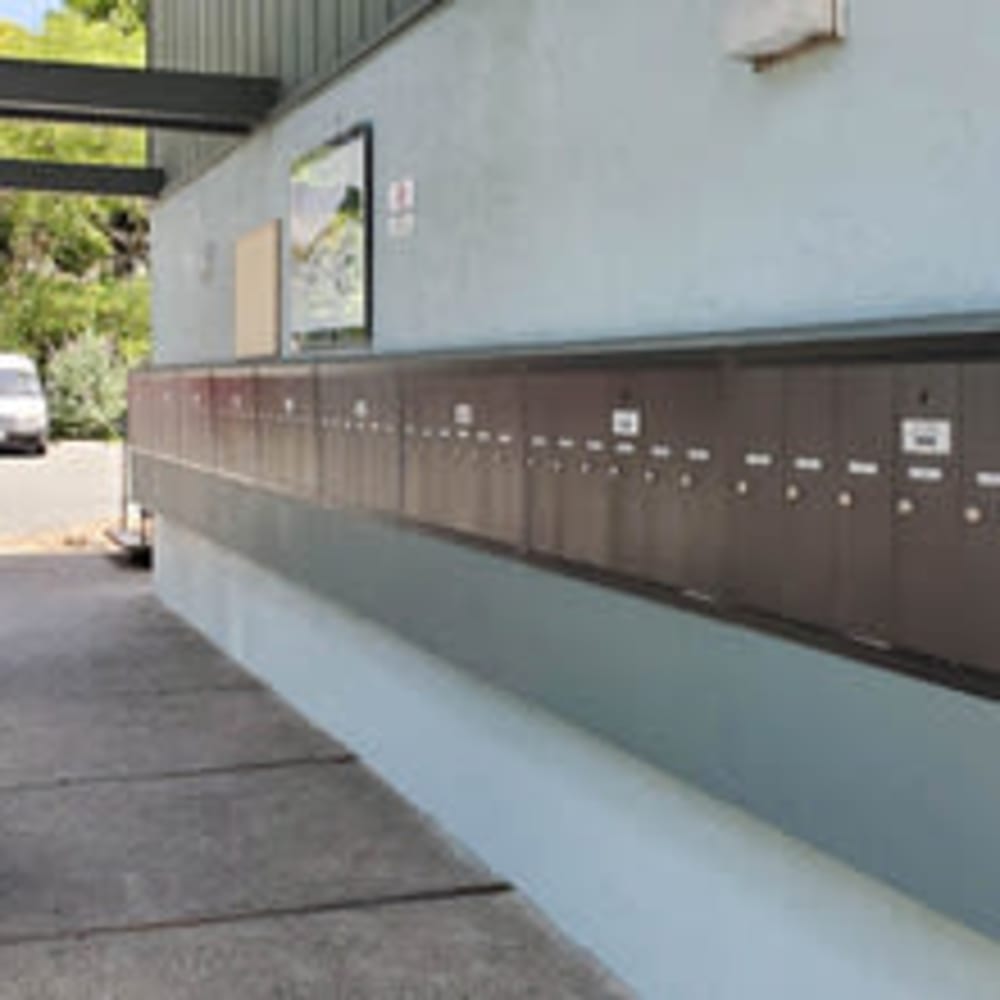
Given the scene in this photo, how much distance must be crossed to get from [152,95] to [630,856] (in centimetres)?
475

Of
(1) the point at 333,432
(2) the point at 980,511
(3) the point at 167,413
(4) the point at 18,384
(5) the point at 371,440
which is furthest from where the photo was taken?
(4) the point at 18,384

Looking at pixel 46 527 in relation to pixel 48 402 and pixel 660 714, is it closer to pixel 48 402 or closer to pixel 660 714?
pixel 660 714

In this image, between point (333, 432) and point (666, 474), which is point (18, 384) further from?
point (666, 474)

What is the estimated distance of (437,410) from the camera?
4.42 meters

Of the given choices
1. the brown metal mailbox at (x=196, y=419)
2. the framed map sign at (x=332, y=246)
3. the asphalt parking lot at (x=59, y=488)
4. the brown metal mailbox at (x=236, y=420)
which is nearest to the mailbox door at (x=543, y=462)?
the framed map sign at (x=332, y=246)

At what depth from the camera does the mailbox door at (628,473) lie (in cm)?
324

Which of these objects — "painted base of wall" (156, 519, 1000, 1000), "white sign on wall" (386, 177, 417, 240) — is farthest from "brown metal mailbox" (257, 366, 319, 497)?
"white sign on wall" (386, 177, 417, 240)

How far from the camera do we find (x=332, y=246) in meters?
6.04

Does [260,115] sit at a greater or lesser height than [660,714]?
greater

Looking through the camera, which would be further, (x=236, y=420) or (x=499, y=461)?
(x=236, y=420)

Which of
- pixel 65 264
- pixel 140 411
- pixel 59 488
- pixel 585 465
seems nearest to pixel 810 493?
pixel 585 465

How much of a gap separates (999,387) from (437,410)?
236cm

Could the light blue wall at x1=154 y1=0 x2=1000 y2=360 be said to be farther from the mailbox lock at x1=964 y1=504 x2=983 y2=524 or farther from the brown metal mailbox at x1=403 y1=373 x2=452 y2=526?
the mailbox lock at x1=964 y1=504 x2=983 y2=524

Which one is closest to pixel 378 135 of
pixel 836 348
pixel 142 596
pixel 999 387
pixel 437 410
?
pixel 437 410
